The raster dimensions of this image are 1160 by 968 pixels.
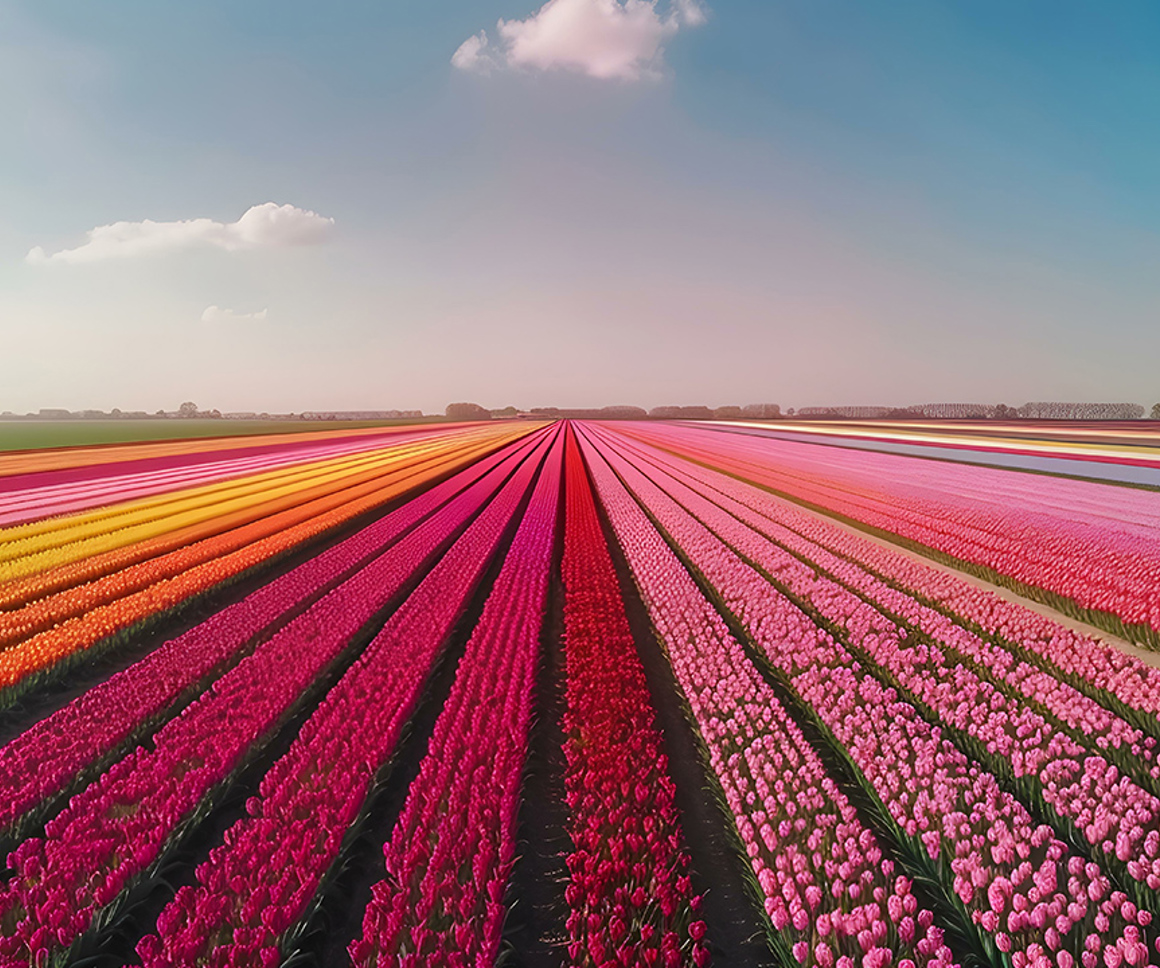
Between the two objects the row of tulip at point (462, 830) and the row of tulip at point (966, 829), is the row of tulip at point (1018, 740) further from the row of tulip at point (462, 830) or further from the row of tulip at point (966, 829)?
the row of tulip at point (462, 830)

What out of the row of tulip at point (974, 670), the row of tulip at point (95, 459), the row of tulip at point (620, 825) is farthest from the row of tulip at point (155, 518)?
the row of tulip at point (974, 670)

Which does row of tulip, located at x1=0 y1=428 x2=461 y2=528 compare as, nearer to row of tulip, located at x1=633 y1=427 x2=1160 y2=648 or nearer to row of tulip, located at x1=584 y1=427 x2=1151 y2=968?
row of tulip, located at x1=584 y1=427 x2=1151 y2=968

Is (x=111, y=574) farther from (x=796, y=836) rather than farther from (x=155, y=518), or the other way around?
(x=796, y=836)

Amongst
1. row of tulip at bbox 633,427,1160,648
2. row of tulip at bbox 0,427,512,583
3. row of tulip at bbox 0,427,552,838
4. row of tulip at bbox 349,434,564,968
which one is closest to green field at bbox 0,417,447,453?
row of tulip at bbox 0,427,512,583

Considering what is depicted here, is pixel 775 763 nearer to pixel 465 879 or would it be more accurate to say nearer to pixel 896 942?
pixel 896 942

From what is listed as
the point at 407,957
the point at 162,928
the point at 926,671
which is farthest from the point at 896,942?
the point at 162,928

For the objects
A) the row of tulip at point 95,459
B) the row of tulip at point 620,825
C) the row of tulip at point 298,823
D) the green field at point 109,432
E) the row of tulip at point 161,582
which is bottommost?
the row of tulip at point 620,825
